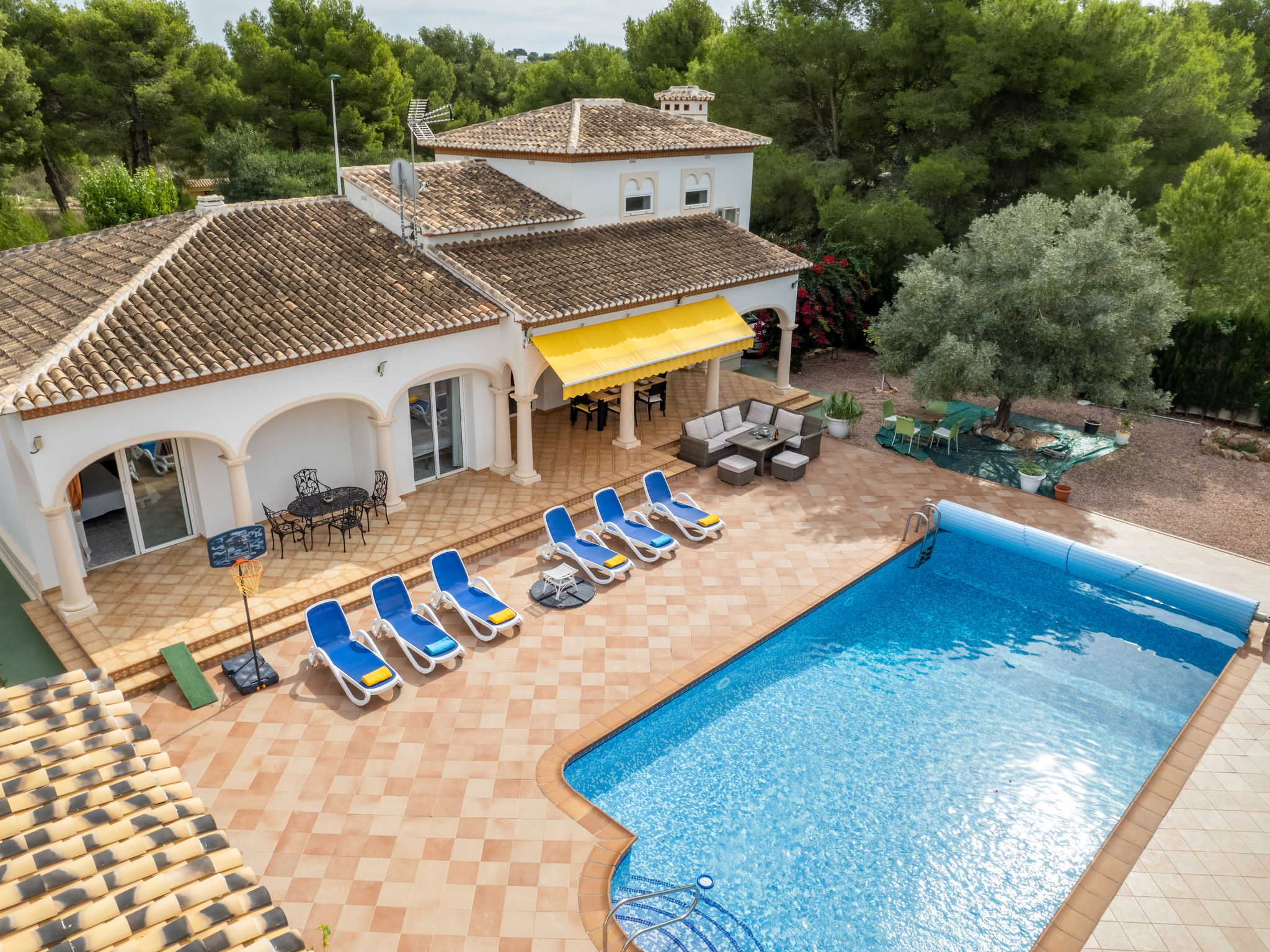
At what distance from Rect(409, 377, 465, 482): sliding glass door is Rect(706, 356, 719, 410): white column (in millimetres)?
9034

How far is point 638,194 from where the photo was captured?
30234 millimetres

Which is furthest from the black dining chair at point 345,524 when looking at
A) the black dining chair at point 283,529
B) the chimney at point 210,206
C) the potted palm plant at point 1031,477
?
the potted palm plant at point 1031,477

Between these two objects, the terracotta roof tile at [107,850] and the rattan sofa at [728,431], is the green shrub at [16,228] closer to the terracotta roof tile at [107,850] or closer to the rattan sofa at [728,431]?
the rattan sofa at [728,431]

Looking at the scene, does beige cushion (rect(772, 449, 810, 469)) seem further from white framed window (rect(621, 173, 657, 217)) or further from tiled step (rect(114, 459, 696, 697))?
white framed window (rect(621, 173, 657, 217))

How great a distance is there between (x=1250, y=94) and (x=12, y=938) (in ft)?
195

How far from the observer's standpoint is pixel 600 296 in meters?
24.7

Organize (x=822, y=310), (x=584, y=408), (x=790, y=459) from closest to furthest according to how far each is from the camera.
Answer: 1. (x=790, y=459)
2. (x=584, y=408)
3. (x=822, y=310)

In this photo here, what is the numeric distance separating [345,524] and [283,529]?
5.48ft

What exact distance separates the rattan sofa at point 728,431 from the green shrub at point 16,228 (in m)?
33.2

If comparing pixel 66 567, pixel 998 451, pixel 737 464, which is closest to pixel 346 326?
pixel 66 567

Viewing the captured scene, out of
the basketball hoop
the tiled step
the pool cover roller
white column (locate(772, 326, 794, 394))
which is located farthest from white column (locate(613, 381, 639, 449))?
the basketball hoop

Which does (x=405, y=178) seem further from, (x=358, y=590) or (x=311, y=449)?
(x=358, y=590)

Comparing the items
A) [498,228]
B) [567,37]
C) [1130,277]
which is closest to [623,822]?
[498,228]

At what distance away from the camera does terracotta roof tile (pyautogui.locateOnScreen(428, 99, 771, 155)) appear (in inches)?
1117
